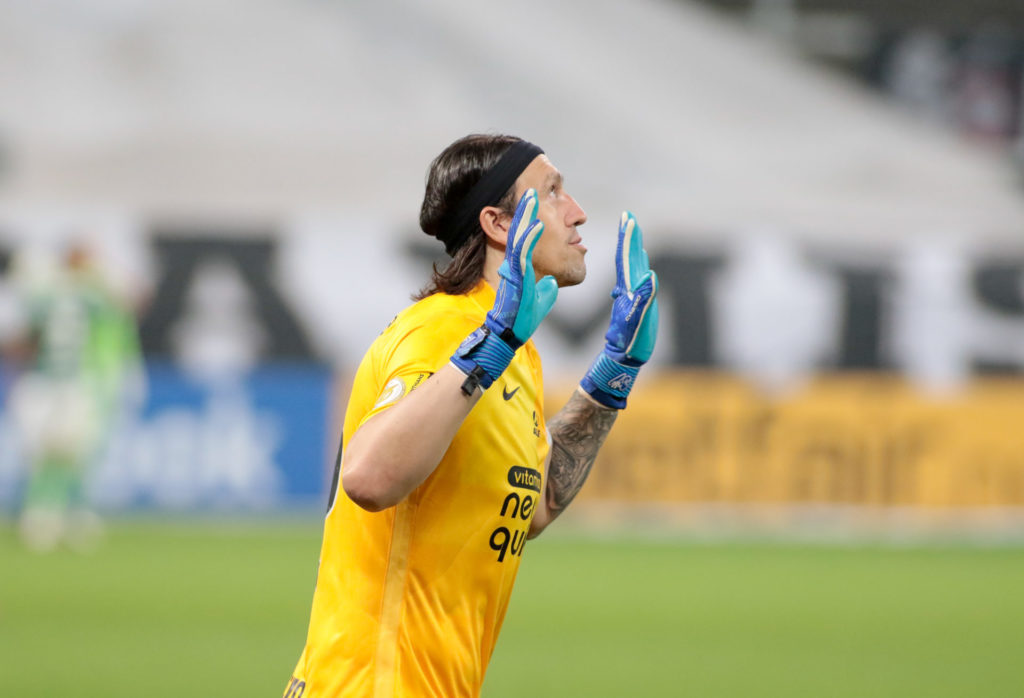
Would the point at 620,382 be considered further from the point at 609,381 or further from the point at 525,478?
the point at 525,478

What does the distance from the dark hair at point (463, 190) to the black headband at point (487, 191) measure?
0.01 meters

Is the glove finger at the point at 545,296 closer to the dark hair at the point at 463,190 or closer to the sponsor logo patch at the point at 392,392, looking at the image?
the dark hair at the point at 463,190

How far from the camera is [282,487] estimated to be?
17.0 metres

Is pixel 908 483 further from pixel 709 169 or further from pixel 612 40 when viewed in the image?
pixel 612 40

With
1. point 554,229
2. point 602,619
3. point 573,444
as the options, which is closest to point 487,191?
point 554,229

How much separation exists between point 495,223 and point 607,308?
15.1 meters

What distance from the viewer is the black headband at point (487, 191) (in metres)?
3.71

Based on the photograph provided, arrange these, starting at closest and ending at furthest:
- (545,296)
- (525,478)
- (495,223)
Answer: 1. (545,296)
2. (525,478)
3. (495,223)

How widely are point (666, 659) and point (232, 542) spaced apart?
22.1ft

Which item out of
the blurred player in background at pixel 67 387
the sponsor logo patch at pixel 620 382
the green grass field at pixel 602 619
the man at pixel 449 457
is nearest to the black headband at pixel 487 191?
the man at pixel 449 457

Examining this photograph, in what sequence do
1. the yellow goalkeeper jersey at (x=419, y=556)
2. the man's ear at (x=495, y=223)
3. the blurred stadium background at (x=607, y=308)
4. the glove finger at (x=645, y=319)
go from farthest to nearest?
the blurred stadium background at (x=607, y=308), the glove finger at (x=645, y=319), the man's ear at (x=495, y=223), the yellow goalkeeper jersey at (x=419, y=556)

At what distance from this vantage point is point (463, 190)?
3732 mm

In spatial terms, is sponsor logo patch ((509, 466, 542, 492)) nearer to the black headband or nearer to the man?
the man

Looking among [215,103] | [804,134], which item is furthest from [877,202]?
[215,103]
